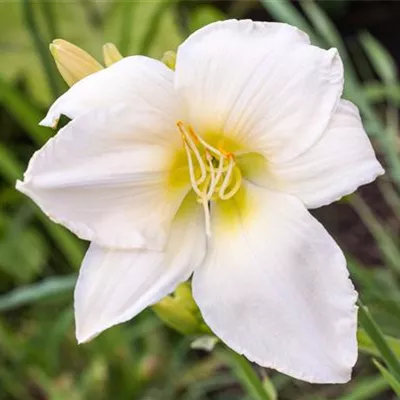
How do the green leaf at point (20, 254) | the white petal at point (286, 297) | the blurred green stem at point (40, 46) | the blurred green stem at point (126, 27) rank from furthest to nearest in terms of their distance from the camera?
1. the green leaf at point (20, 254)
2. the blurred green stem at point (126, 27)
3. the blurred green stem at point (40, 46)
4. the white petal at point (286, 297)

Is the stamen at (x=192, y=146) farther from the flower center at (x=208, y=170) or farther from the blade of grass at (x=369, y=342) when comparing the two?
the blade of grass at (x=369, y=342)

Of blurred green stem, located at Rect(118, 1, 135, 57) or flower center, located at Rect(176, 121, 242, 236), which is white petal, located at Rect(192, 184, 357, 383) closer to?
flower center, located at Rect(176, 121, 242, 236)

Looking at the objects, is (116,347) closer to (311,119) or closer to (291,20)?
(291,20)

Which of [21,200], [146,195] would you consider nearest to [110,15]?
[21,200]

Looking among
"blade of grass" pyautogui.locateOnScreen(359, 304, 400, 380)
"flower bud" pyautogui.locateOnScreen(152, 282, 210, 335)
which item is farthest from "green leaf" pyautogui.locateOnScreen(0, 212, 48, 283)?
"blade of grass" pyautogui.locateOnScreen(359, 304, 400, 380)

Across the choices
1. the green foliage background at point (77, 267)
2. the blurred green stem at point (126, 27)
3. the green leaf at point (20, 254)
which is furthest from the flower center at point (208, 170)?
the green leaf at point (20, 254)

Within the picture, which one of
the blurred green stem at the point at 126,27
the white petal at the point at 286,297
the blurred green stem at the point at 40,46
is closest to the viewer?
the white petal at the point at 286,297
